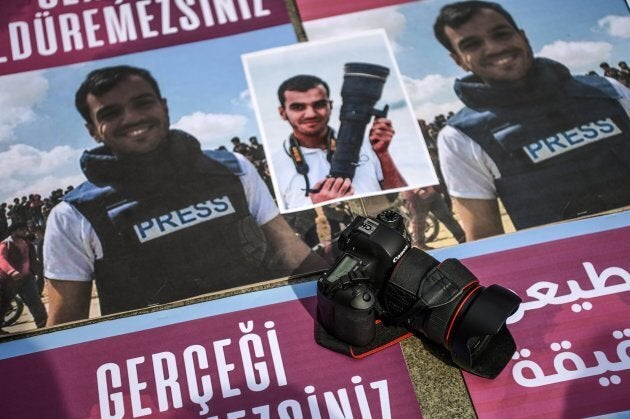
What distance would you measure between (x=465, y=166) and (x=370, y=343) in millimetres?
501

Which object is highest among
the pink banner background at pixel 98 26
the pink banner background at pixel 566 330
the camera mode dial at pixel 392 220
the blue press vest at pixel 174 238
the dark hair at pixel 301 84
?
the pink banner background at pixel 98 26

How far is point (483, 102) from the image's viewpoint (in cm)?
145

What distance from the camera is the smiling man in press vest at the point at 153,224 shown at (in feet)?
4.18

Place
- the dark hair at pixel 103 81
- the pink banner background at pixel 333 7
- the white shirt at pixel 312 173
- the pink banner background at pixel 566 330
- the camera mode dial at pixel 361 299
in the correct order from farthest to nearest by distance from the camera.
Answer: the pink banner background at pixel 333 7 < the dark hair at pixel 103 81 < the white shirt at pixel 312 173 < the pink banner background at pixel 566 330 < the camera mode dial at pixel 361 299

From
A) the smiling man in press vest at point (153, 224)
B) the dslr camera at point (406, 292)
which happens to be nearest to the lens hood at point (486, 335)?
the dslr camera at point (406, 292)

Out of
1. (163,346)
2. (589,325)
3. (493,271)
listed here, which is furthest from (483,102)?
(163,346)

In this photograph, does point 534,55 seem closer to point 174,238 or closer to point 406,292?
point 406,292

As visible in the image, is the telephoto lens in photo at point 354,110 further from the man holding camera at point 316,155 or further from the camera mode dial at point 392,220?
the camera mode dial at point 392,220

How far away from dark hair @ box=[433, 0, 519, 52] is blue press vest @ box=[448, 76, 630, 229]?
0.84 ft

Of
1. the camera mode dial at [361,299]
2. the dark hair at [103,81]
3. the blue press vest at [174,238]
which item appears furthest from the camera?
the dark hair at [103,81]

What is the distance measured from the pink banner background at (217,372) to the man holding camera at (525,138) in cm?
41

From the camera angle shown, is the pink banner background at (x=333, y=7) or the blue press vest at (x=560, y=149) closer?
the blue press vest at (x=560, y=149)

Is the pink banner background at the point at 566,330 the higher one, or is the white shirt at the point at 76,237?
the white shirt at the point at 76,237

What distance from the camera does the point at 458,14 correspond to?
1591 mm
